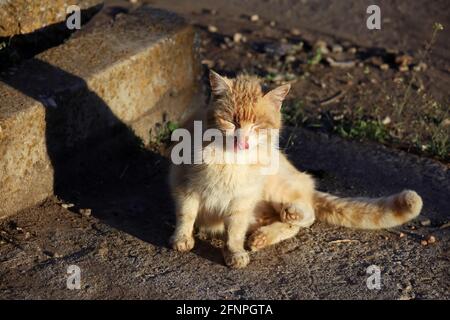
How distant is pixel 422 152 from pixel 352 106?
0.95 m

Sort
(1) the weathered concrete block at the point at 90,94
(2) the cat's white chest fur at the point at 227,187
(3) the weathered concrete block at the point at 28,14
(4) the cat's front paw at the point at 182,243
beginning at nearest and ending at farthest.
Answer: (2) the cat's white chest fur at the point at 227,187, (4) the cat's front paw at the point at 182,243, (1) the weathered concrete block at the point at 90,94, (3) the weathered concrete block at the point at 28,14

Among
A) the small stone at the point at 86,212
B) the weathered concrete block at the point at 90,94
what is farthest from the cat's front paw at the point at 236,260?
the weathered concrete block at the point at 90,94

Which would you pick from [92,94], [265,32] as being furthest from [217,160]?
[265,32]

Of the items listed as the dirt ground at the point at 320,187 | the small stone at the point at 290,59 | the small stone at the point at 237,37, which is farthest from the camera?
the small stone at the point at 237,37

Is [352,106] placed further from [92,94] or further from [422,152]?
[92,94]

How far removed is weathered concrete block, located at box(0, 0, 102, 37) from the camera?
16.6 ft

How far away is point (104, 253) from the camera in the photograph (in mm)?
4293

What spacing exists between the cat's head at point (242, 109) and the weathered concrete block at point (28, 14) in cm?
184

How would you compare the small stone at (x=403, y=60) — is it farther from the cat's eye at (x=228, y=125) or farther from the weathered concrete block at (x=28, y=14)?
the cat's eye at (x=228, y=125)

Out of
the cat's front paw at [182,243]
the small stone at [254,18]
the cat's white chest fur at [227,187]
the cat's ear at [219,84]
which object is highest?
the cat's ear at [219,84]

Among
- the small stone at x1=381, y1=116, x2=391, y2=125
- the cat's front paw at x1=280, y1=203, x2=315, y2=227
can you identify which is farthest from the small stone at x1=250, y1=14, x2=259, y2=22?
the cat's front paw at x1=280, y1=203, x2=315, y2=227

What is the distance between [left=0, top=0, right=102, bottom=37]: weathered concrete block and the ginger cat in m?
1.49

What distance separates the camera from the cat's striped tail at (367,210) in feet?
14.0

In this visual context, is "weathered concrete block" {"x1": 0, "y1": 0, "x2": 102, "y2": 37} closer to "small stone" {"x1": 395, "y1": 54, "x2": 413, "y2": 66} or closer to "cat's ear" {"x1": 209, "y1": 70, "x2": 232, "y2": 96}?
"cat's ear" {"x1": 209, "y1": 70, "x2": 232, "y2": 96}
